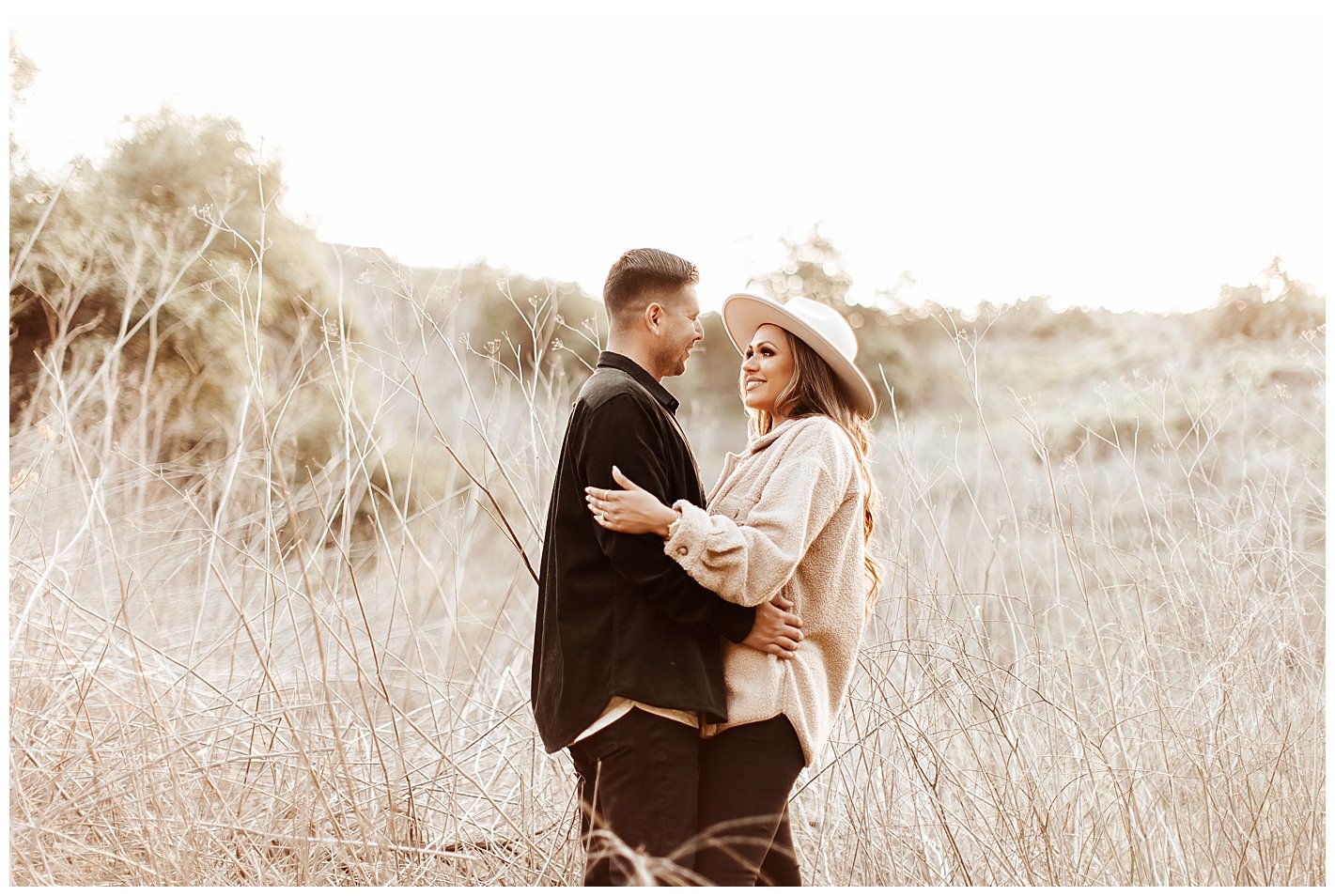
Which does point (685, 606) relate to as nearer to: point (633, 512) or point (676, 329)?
point (633, 512)

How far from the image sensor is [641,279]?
6.66ft

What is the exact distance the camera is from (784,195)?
6164mm

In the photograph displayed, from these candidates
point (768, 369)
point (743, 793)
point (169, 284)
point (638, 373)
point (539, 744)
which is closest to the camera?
point (743, 793)

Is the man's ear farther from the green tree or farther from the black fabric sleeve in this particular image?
the green tree

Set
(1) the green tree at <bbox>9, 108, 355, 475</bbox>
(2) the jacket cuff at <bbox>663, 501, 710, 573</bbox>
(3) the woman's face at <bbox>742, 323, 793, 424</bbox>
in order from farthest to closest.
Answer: (1) the green tree at <bbox>9, 108, 355, 475</bbox>
(3) the woman's face at <bbox>742, 323, 793, 424</bbox>
(2) the jacket cuff at <bbox>663, 501, 710, 573</bbox>

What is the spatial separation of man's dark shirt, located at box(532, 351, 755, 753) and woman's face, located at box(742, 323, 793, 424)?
0.24 m

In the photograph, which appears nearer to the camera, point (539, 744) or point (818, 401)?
point (818, 401)

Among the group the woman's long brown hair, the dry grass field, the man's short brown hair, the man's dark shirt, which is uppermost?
the man's short brown hair

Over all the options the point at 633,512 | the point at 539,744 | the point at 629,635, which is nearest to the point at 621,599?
the point at 629,635

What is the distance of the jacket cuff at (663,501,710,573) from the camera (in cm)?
172

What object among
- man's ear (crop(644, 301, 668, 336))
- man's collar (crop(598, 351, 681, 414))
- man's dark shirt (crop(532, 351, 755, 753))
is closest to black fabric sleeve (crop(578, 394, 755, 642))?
man's dark shirt (crop(532, 351, 755, 753))

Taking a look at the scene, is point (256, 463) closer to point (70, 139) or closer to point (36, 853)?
point (70, 139)

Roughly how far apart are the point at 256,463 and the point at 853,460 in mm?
3370

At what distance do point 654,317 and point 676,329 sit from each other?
2.0 inches
